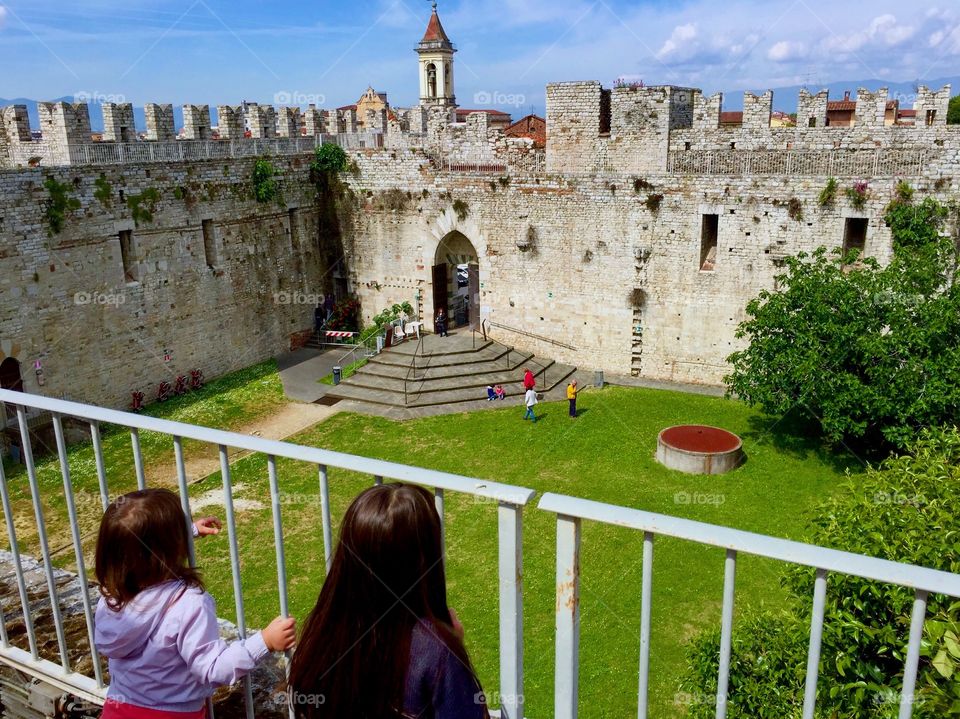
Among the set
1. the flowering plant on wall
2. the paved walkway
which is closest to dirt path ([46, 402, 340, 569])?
the paved walkway

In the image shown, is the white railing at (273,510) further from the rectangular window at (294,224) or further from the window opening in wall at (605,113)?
the window opening in wall at (605,113)

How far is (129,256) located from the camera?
671 inches

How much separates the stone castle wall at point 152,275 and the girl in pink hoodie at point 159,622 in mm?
13811

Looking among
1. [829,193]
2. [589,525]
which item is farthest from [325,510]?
[829,193]

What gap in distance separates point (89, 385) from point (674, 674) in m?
12.9

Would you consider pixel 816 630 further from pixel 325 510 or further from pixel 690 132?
pixel 690 132

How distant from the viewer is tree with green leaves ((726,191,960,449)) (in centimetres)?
1284

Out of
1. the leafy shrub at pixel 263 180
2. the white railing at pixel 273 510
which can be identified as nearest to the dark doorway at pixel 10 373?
the leafy shrub at pixel 263 180

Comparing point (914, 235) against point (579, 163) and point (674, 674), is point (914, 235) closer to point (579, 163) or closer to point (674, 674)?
point (579, 163)

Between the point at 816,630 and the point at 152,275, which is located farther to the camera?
the point at 152,275

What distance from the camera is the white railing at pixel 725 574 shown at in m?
2.04

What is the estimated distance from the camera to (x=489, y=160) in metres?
21.5

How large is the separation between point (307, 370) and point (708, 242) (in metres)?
10.1

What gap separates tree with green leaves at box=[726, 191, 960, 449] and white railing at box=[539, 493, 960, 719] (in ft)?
39.0
